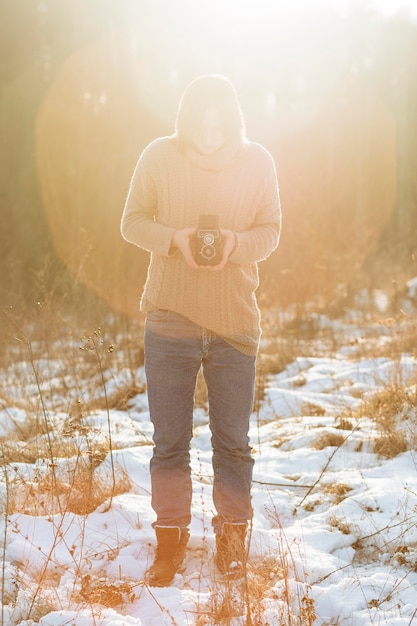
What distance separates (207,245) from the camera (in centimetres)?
220

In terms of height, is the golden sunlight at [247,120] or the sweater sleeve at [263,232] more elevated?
the golden sunlight at [247,120]

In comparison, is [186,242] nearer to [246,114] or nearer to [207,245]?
[207,245]

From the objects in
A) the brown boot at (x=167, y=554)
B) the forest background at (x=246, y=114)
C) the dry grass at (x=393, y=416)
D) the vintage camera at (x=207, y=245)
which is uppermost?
the forest background at (x=246, y=114)

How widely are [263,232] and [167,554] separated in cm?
127

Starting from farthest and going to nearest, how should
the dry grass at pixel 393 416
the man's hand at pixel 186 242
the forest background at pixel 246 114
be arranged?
1. the forest background at pixel 246 114
2. the dry grass at pixel 393 416
3. the man's hand at pixel 186 242

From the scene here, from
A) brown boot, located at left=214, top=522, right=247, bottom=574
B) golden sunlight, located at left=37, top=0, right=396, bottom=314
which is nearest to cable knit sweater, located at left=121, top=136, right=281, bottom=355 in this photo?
brown boot, located at left=214, top=522, right=247, bottom=574

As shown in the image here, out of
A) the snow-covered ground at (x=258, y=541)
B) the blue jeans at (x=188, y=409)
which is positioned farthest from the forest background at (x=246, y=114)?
the blue jeans at (x=188, y=409)

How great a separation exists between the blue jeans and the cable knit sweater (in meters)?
0.06

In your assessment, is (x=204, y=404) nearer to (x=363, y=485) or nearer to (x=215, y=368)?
(x=363, y=485)

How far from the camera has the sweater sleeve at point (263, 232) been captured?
2293 millimetres

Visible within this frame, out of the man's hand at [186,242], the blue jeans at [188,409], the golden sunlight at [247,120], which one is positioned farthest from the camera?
the golden sunlight at [247,120]

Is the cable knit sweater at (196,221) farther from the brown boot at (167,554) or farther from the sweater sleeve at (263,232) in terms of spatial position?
the brown boot at (167,554)

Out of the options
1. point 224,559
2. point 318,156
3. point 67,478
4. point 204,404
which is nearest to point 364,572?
point 224,559

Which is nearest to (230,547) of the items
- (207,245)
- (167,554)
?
(167,554)
